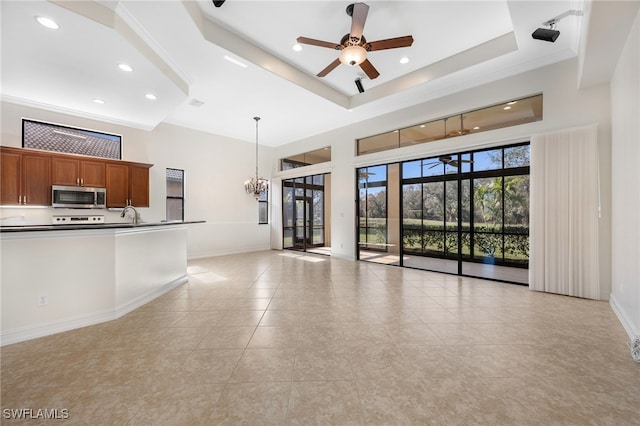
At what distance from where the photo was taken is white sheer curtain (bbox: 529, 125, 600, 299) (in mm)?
3785

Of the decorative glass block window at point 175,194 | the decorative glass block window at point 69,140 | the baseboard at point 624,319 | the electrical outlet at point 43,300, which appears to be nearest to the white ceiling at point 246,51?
the decorative glass block window at point 69,140

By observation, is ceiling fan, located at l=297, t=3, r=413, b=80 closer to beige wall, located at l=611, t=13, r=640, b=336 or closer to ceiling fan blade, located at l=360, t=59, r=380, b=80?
ceiling fan blade, located at l=360, t=59, r=380, b=80

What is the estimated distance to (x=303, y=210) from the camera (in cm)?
923

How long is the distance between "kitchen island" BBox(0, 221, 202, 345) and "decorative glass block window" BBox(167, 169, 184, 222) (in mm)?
3758

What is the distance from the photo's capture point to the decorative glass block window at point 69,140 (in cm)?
511

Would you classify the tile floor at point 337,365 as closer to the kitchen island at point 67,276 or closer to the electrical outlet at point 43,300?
the kitchen island at point 67,276

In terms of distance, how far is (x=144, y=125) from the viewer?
6.40 m

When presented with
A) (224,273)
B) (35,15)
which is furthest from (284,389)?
(35,15)

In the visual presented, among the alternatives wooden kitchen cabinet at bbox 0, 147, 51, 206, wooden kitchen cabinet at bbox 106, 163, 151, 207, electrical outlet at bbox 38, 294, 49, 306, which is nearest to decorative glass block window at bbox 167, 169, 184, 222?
wooden kitchen cabinet at bbox 106, 163, 151, 207

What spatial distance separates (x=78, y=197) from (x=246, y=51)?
4645 mm

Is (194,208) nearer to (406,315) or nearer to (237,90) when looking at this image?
(237,90)

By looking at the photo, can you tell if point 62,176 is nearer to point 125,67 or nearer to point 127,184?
point 127,184

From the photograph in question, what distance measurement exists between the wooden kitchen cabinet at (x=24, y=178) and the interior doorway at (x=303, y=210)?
5972mm

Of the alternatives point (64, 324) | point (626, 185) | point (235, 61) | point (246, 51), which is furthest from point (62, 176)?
point (626, 185)
